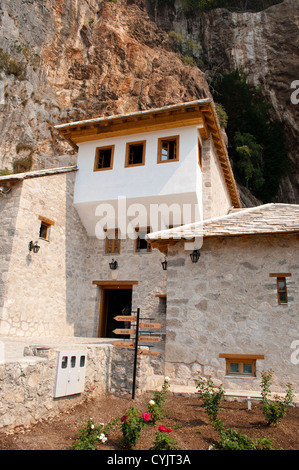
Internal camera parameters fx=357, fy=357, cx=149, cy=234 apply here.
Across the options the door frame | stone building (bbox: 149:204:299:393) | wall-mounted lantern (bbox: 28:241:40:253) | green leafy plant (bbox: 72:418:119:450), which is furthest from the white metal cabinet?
the door frame

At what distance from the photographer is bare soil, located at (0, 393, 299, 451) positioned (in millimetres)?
4273

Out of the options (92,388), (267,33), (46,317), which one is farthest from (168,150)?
(267,33)

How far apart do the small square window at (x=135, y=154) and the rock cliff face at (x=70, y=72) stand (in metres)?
6.72

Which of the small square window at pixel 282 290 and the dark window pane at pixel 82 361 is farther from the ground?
the small square window at pixel 282 290

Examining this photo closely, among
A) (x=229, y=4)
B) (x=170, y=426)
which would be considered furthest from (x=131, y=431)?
(x=229, y=4)

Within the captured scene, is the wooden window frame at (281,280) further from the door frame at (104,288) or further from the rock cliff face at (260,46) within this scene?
the rock cliff face at (260,46)

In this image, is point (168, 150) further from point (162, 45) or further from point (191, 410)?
point (162, 45)

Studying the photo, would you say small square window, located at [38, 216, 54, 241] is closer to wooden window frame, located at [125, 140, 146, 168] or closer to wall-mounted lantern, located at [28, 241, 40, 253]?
wall-mounted lantern, located at [28, 241, 40, 253]

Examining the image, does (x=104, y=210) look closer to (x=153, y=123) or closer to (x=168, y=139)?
(x=168, y=139)

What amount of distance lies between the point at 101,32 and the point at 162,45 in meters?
4.85

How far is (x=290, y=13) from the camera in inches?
1168

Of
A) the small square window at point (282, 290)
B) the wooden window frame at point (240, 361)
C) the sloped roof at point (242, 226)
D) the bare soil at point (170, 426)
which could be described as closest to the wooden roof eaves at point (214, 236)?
the sloped roof at point (242, 226)

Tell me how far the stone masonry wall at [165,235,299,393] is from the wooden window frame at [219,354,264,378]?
0.29 feet

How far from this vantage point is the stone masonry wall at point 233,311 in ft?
25.0
